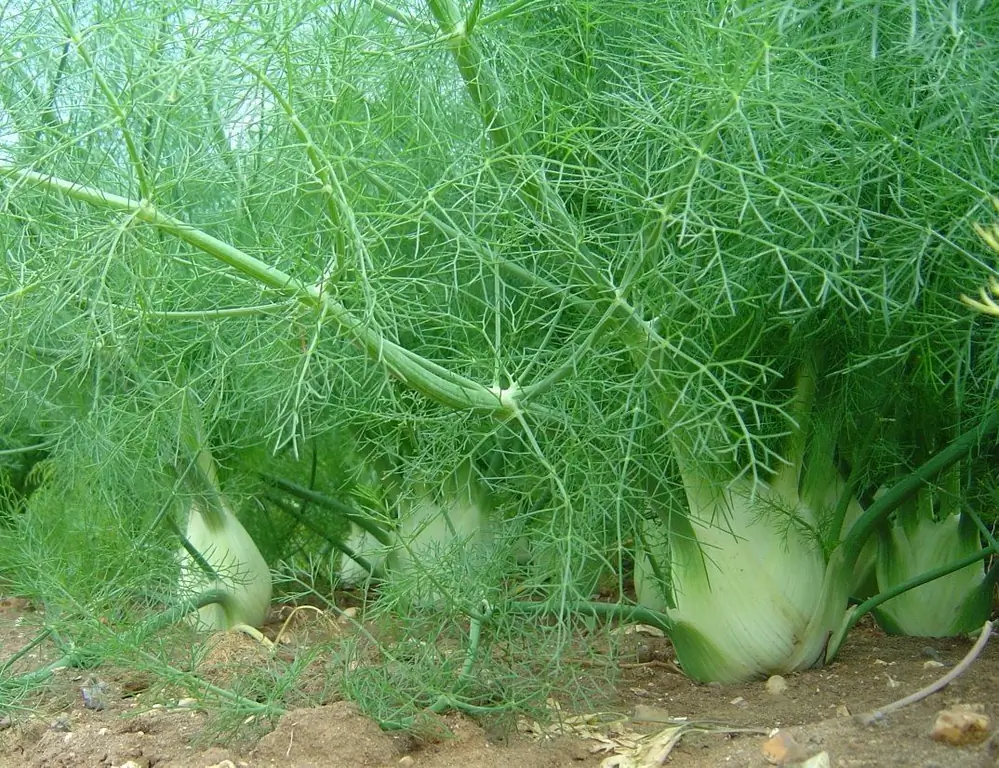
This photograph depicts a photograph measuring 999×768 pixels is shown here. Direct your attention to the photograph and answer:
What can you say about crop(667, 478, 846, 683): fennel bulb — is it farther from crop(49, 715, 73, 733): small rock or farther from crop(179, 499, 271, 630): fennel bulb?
crop(49, 715, 73, 733): small rock

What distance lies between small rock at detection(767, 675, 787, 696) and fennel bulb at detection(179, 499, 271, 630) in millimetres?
1331

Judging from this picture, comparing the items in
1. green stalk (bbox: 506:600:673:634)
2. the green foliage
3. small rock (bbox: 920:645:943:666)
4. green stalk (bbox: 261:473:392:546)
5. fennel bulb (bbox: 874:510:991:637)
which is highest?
the green foliage

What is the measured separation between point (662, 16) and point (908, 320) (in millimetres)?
766

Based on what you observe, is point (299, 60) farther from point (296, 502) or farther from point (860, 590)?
point (860, 590)

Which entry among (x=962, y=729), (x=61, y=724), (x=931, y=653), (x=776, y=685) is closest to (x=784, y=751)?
(x=962, y=729)

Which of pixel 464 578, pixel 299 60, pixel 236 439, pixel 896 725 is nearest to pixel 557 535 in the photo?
pixel 464 578

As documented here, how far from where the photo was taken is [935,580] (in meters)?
2.48

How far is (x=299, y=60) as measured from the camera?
210 centimetres

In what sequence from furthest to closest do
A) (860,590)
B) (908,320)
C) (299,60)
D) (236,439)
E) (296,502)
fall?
(296,502)
(236,439)
(860,590)
(299,60)
(908,320)

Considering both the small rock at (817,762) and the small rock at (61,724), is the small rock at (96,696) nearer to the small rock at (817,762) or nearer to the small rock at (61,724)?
the small rock at (61,724)

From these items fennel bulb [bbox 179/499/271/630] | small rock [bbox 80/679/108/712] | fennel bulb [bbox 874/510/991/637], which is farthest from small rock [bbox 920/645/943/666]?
small rock [bbox 80/679/108/712]

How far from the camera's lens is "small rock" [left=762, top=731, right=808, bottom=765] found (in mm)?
1659

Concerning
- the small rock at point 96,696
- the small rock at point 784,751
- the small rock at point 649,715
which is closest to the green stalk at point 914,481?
the small rock at point 649,715

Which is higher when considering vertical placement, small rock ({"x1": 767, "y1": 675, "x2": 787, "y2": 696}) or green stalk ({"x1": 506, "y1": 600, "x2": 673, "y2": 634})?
green stalk ({"x1": 506, "y1": 600, "x2": 673, "y2": 634})
